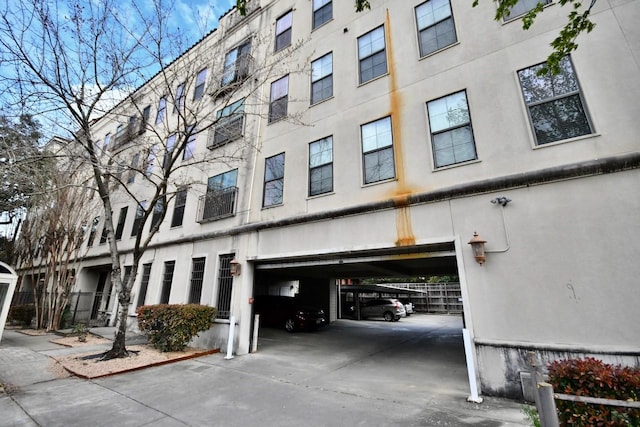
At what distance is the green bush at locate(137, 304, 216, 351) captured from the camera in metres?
8.73

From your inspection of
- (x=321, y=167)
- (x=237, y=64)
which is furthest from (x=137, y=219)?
(x=321, y=167)

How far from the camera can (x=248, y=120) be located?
11.8m

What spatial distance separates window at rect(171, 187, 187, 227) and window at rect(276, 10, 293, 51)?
738 centimetres

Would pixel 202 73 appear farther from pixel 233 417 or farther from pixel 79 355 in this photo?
pixel 233 417

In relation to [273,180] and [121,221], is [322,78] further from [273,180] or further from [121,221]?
[121,221]

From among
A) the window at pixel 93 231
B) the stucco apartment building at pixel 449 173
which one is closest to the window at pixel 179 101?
the stucco apartment building at pixel 449 173

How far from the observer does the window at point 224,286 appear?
9.85 m

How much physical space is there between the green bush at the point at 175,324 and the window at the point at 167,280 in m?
2.79

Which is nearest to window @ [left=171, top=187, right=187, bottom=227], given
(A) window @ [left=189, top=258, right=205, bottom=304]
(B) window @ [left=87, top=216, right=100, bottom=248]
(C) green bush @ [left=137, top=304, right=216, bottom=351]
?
(A) window @ [left=189, top=258, right=205, bottom=304]

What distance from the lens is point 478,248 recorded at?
5.75 m

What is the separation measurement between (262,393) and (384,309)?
16738 mm

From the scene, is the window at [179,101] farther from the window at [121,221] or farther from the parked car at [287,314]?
the parked car at [287,314]

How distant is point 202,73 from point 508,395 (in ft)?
53.9

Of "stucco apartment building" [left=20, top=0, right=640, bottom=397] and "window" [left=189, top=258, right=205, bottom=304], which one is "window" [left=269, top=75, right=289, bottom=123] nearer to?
"stucco apartment building" [left=20, top=0, right=640, bottom=397]
